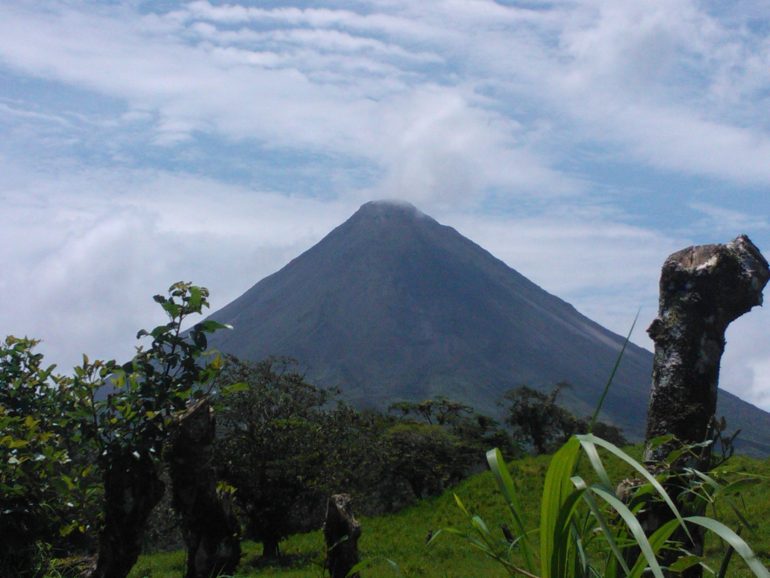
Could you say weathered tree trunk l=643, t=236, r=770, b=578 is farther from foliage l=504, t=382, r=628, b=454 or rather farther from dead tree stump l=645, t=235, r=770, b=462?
foliage l=504, t=382, r=628, b=454

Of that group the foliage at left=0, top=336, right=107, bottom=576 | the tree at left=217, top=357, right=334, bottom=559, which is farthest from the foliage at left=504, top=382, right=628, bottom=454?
the foliage at left=0, top=336, right=107, bottom=576

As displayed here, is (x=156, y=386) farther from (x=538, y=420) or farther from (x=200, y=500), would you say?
(x=538, y=420)

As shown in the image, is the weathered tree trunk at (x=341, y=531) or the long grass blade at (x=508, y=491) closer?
the long grass blade at (x=508, y=491)

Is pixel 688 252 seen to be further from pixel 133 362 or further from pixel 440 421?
pixel 440 421

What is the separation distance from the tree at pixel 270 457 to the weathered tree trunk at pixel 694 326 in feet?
57.3

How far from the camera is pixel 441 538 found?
17.3 metres

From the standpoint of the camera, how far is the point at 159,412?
517cm

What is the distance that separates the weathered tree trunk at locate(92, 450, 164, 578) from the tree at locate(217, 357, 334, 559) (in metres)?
15.1

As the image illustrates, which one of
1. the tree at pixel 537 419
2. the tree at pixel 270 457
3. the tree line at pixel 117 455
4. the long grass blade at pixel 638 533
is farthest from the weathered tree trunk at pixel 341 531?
Answer: the tree at pixel 537 419

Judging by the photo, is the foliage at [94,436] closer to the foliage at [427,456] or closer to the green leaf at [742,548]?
the green leaf at [742,548]

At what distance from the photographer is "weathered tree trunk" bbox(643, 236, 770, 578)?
3768mm

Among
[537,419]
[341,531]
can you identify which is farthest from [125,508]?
[537,419]

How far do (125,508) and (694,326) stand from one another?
3.74m

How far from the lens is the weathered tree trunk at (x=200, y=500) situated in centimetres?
535
